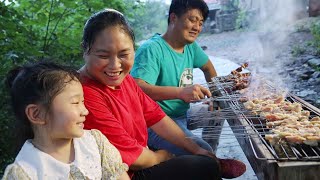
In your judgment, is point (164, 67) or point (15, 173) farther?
point (164, 67)

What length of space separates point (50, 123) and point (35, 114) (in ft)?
0.28

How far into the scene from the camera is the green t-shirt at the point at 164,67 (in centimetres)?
314

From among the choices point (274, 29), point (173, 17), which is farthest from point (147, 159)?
point (274, 29)

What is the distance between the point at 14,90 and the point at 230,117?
1562mm

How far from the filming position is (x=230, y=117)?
2.62m

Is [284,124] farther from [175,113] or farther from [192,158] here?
[175,113]

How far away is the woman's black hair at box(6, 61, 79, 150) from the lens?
170cm

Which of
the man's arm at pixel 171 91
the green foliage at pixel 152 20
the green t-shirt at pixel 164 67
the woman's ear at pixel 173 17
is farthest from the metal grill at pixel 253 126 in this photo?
the green foliage at pixel 152 20

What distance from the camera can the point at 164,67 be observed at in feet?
11.0

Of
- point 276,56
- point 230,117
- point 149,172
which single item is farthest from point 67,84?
point 276,56

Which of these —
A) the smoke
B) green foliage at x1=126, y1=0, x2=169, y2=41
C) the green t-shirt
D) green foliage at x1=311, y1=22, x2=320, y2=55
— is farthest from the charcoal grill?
green foliage at x1=126, y1=0, x2=169, y2=41

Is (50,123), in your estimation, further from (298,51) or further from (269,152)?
(298,51)

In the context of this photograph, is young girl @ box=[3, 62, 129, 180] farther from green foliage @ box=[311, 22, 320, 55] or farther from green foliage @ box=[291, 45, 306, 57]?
green foliage @ box=[291, 45, 306, 57]

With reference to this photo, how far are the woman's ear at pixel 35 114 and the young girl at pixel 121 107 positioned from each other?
0.32 metres
